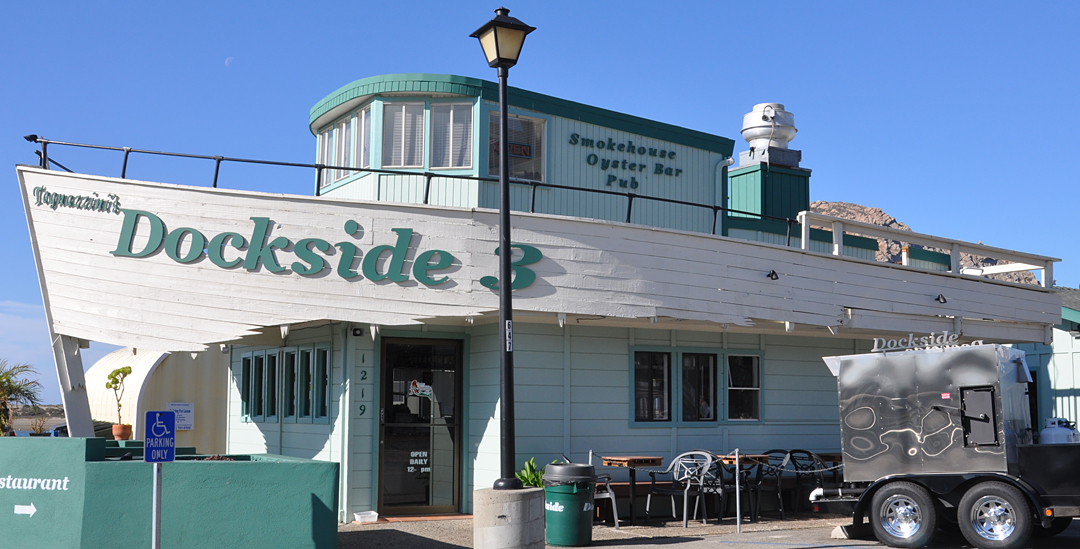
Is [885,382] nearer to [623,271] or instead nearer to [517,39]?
[623,271]

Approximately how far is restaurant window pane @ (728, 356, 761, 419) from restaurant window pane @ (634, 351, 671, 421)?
1.32 m

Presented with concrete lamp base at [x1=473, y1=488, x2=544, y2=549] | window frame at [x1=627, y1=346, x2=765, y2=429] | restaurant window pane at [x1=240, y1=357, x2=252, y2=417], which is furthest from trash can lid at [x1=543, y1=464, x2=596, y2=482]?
restaurant window pane at [x1=240, y1=357, x2=252, y2=417]

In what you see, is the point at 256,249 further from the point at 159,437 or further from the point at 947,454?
the point at 947,454

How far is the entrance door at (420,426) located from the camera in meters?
13.7

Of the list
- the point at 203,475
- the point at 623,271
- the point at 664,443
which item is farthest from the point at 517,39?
the point at 664,443

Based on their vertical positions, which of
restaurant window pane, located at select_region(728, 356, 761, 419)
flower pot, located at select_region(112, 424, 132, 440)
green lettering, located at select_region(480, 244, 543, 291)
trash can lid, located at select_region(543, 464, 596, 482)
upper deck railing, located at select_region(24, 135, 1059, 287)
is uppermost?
upper deck railing, located at select_region(24, 135, 1059, 287)

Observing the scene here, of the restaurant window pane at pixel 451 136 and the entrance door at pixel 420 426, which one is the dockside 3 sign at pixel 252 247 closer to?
the entrance door at pixel 420 426

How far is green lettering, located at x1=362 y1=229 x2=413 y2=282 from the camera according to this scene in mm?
12344

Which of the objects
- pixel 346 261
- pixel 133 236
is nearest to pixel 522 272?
pixel 346 261

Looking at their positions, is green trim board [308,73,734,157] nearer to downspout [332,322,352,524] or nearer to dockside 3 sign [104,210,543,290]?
Result: dockside 3 sign [104,210,543,290]

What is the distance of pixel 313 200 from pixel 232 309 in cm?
173

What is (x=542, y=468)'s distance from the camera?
13.6m

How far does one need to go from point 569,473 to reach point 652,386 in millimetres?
3530

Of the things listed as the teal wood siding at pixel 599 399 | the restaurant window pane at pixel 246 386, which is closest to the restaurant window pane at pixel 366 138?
the teal wood siding at pixel 599 399
